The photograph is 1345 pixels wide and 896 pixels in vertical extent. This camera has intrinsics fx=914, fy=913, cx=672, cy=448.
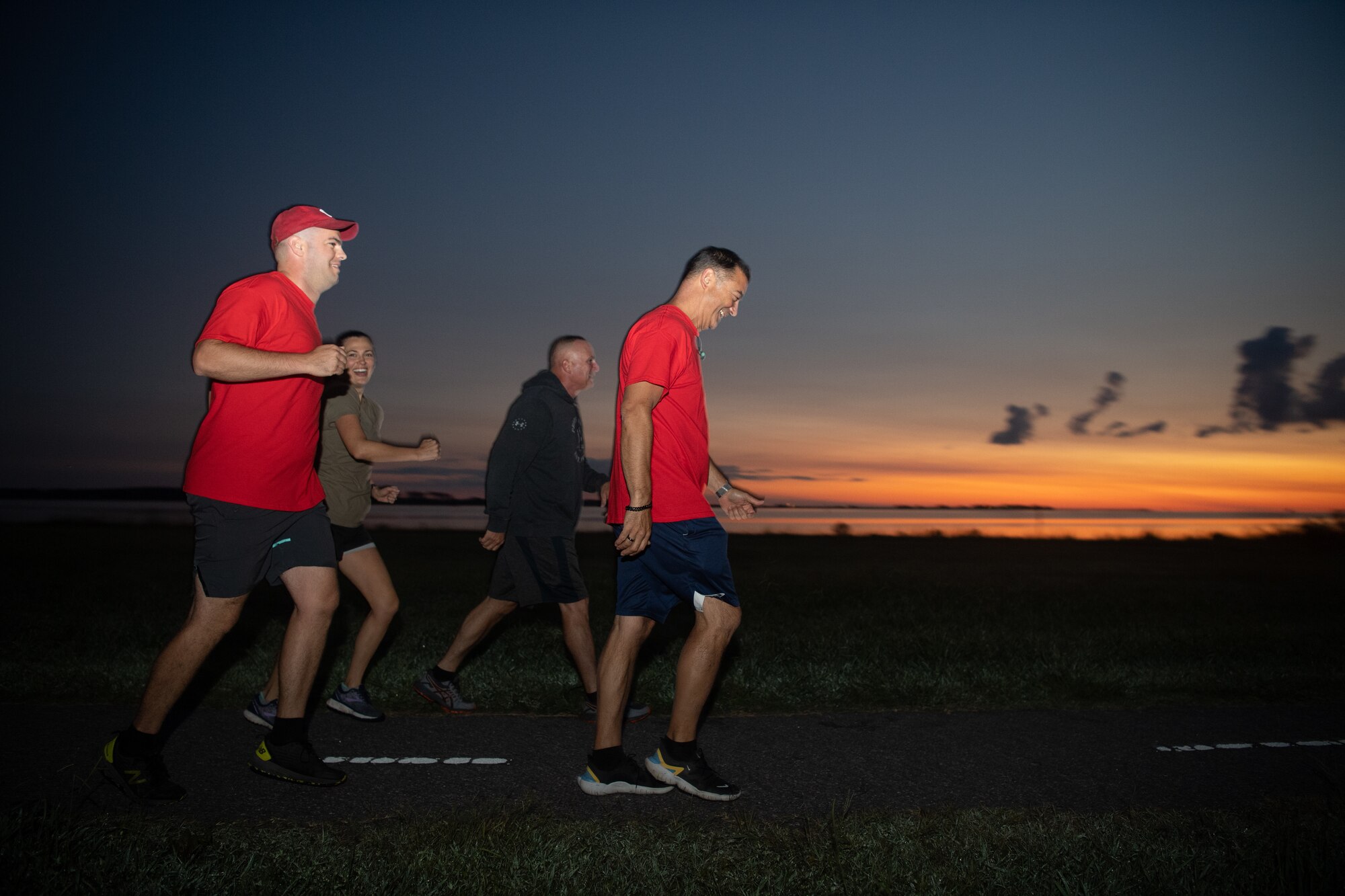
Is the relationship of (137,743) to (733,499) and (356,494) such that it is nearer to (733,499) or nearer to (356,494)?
(356,494)

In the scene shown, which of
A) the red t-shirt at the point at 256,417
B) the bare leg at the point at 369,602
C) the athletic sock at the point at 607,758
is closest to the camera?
the red t-shirt at the point at 256,417

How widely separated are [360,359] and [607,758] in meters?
2.74

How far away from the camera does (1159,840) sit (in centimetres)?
311

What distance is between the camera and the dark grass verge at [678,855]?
2.73 m

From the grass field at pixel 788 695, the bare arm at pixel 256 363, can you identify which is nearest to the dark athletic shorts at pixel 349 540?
the grass field at pixel 788 695

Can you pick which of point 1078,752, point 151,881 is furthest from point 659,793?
point 1078,752

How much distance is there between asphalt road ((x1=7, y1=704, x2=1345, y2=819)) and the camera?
140 inches

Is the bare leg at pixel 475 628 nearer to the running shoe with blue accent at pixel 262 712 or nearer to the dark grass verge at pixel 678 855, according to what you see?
the running shoe with blue accent at pixel 262 712

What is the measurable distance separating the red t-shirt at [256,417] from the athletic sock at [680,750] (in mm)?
1835

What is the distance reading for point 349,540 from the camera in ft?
16.7

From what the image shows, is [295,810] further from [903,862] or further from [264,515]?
[903,862]

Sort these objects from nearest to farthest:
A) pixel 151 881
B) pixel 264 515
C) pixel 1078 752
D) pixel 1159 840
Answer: pixel 151 881 < pixel 1159 840 < pixel 264 515 < pixel 1078 752

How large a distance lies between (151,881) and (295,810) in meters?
0.77

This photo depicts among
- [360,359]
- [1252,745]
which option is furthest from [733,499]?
[1252,745]
